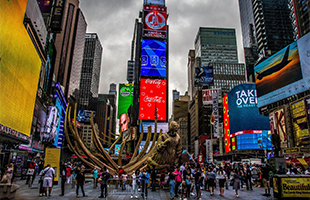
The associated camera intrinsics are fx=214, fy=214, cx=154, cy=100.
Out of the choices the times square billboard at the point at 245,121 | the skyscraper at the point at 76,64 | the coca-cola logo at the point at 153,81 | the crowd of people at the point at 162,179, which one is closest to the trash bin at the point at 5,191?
the crowd of people at the point at 162,179

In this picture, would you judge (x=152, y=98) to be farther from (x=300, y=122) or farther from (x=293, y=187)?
(x=293, y=187)

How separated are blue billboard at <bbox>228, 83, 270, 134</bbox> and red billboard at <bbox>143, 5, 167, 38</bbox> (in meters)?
30.5

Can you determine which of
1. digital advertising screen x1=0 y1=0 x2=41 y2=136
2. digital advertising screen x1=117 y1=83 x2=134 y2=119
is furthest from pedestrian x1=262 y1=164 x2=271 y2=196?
digital advertising screen x1=117 y1=83 x2=134 y2=119

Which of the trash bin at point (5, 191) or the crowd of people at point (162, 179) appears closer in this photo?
the trash bin at point (5, 191)

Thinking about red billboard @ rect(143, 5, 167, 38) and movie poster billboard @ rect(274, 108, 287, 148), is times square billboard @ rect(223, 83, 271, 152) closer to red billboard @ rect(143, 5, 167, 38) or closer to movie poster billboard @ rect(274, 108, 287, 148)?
movie poster billboard @ rect(274, 108, 287, 148)

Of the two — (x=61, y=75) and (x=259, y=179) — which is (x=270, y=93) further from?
(x=61, y=75)

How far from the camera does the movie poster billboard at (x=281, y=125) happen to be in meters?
40.5

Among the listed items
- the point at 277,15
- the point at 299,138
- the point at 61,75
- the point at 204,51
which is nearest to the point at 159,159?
the point at 299,138

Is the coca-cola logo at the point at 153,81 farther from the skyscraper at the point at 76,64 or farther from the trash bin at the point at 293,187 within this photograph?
the skyscraper at the point at 76,64

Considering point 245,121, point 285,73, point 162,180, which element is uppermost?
point 285,73

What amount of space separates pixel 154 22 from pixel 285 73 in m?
34.6

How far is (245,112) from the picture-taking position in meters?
65.8

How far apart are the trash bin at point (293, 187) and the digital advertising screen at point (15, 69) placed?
18468 mm

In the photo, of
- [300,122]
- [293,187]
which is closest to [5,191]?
[293,187]
